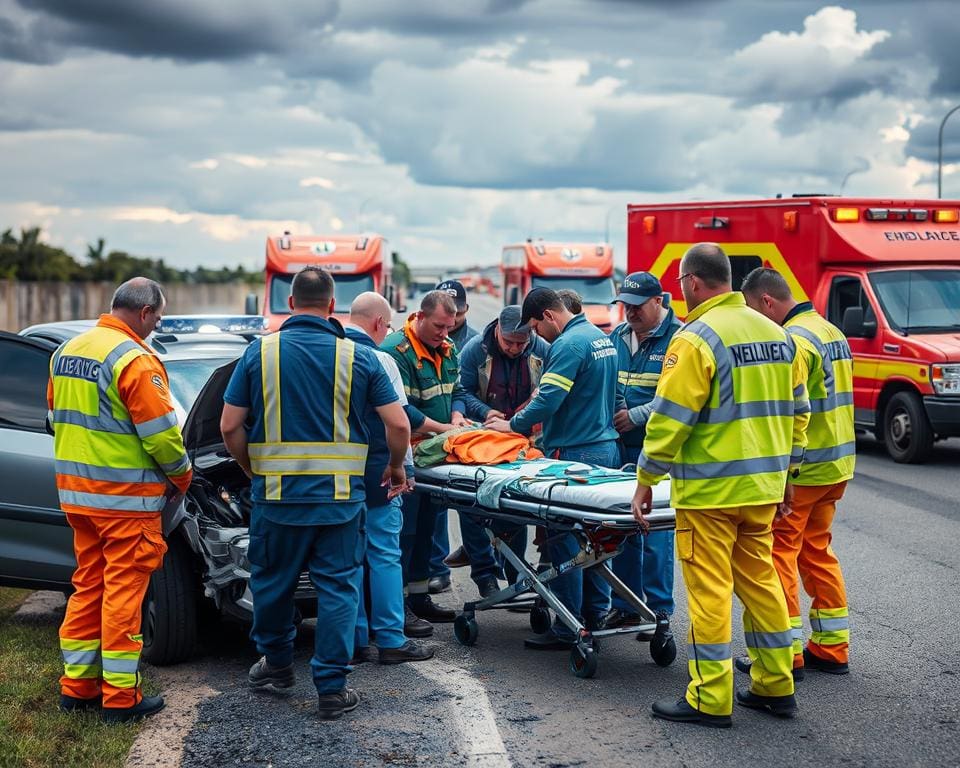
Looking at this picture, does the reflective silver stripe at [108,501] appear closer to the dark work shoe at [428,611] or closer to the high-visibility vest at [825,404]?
the dark work shoe at [428,611]

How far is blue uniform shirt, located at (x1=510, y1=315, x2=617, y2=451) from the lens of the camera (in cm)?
649

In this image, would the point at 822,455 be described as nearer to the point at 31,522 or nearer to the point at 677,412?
the point at 677,412

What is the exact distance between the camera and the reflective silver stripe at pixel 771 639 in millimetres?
5180

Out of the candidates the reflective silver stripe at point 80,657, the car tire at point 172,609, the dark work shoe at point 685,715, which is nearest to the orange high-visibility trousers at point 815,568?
the dark work shoe at point 685,715

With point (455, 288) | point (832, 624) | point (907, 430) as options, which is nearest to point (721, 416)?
point (832, 624)

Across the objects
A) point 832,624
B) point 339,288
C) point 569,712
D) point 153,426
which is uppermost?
point 339,288

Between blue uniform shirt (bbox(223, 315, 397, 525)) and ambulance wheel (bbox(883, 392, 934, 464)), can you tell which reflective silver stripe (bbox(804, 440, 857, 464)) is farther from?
ambulance wheel (bbox(883, 392, 934, 464))

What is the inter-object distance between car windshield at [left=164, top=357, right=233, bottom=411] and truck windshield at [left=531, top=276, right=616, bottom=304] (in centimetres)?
1392

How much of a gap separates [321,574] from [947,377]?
31.5ft

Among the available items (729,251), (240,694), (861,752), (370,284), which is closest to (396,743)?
(240,694)

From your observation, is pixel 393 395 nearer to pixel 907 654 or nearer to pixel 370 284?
pixel 907 654

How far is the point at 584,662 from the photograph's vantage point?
581cm

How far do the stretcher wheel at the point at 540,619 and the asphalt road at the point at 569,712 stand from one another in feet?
0.37

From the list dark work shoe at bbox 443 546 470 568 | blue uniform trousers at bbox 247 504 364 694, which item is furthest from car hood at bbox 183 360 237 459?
dark work shoe at bbox 443 546 470 568
